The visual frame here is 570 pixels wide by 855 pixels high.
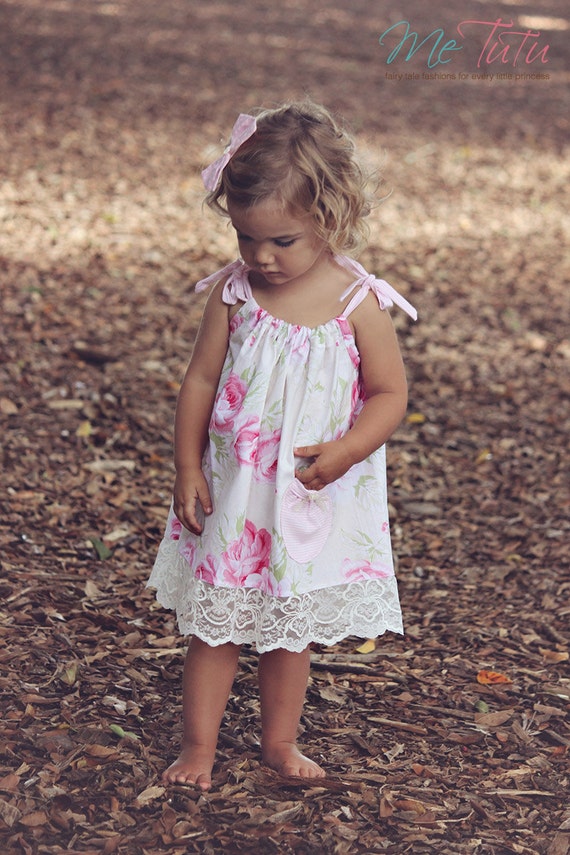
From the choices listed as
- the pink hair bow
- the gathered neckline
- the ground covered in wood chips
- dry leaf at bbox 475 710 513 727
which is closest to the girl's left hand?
the gathered neckline

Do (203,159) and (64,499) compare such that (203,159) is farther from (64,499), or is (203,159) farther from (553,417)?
(64,499)

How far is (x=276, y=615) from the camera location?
2.65 m

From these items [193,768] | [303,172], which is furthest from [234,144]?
[193,768]

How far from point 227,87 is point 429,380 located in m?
6.49

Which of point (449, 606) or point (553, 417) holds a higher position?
point (553, 417)

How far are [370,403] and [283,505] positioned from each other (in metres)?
0.33

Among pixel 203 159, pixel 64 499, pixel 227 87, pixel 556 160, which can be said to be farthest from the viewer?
pixel 227 87

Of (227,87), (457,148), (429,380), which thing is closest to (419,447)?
(429,380)

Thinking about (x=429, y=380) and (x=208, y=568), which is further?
(x=429, y=380)

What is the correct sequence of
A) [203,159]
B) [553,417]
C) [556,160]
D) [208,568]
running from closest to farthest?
[208,568]
[553,417]
[203,159]
[556,160]

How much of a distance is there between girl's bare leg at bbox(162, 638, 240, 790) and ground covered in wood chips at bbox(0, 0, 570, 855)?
0.20 ft

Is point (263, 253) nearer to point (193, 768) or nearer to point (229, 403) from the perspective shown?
point (229, 403)

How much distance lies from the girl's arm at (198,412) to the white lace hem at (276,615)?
17cm

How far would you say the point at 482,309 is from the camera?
707 centimetres
